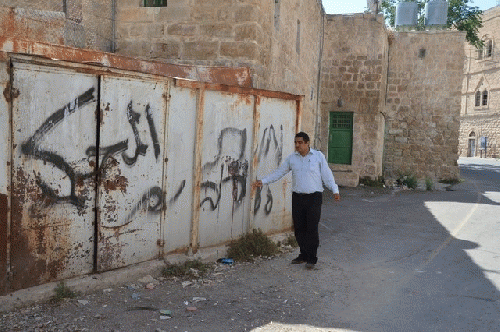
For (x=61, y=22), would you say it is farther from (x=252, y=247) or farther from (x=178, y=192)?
(x=252, y=247)

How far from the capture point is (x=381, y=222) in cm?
→ 898

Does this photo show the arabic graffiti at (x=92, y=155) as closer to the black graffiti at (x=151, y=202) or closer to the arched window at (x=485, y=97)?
the black graffiti at (x=151, y=202)

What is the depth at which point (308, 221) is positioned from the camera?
18.2 ft

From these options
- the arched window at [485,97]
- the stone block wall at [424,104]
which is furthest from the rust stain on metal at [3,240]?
the arched window at [485,97]

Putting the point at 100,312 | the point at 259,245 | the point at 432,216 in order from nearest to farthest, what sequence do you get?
1. the point at 100,312
2. the point at 259,245
3. the point at 432,216

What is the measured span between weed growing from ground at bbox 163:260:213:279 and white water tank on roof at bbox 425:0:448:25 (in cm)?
1795

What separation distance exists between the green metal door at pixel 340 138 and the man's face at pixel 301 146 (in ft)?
34.8

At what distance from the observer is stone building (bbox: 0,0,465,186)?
7.30 m

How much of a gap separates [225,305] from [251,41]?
14.5 feet

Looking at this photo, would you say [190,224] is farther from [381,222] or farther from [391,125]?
[391,125]

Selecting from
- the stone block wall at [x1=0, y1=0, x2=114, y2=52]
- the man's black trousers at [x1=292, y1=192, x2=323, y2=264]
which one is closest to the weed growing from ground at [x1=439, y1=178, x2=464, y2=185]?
the man's black trousers at [x1=292, y1=192, x2=323, y2=264]

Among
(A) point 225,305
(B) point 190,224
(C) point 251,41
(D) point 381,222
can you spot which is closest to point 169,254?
(B) point 190,224

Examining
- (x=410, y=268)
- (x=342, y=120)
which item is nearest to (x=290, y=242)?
(x=410, y=268)

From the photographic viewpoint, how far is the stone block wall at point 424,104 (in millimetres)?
17266
